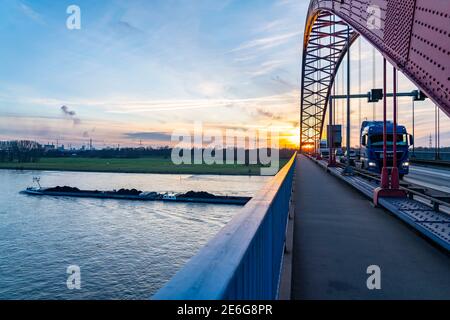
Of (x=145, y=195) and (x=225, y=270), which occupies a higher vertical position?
(x=225, y=270)

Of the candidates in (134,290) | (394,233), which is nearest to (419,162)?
(134,290)

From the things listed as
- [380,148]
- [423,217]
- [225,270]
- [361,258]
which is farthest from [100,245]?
[225,270]

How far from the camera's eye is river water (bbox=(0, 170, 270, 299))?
24641 mm

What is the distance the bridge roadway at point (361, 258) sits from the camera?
3510 millimetres

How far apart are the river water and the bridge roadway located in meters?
17.5

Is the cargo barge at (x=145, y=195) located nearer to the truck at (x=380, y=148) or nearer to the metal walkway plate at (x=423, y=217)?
the truck at (x=380, y=148)

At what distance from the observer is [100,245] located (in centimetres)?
3406

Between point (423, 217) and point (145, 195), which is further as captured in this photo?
point (145, 195)

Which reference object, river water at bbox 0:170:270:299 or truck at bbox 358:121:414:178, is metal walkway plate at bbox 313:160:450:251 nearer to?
truck at bbox 358:121:414:178

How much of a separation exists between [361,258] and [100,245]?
111ft

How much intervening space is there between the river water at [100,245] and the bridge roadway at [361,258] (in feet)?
57.4

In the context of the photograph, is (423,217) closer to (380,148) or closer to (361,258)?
(361,258)

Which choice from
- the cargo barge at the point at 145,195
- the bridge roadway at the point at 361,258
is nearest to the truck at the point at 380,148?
the bridge roadway at the point at 361,258
